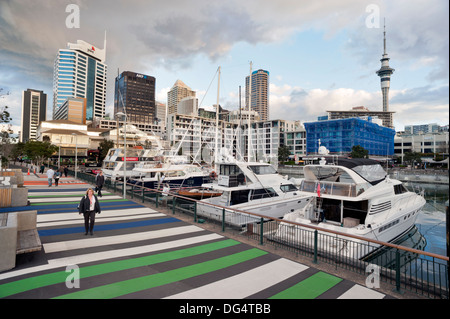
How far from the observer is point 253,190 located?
612 inches

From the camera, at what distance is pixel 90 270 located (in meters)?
5.88

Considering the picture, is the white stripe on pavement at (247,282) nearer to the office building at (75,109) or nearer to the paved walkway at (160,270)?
the paved walkway at (160,270)

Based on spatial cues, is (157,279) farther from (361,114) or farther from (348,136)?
(361,114)

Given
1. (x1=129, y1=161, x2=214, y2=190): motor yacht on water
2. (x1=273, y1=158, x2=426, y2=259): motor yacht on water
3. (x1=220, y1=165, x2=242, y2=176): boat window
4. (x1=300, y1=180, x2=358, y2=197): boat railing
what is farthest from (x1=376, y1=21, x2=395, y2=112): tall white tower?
(x1=300, y1=180, x2=358, y2=197): boat railing

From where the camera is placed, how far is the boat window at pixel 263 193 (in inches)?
612

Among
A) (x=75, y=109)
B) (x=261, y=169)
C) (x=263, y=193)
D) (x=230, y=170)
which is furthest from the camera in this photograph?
(x=75, y=109)

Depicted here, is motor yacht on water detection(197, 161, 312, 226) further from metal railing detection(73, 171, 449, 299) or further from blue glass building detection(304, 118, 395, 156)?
blue glass building detection(304, 118, 395, 156)

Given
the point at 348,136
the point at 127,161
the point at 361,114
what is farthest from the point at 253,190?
the point at 361,114

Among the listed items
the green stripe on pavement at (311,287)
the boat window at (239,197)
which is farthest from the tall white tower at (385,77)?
the green stripe on pavement at (311,287)

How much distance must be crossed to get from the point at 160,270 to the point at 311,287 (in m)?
3.56
